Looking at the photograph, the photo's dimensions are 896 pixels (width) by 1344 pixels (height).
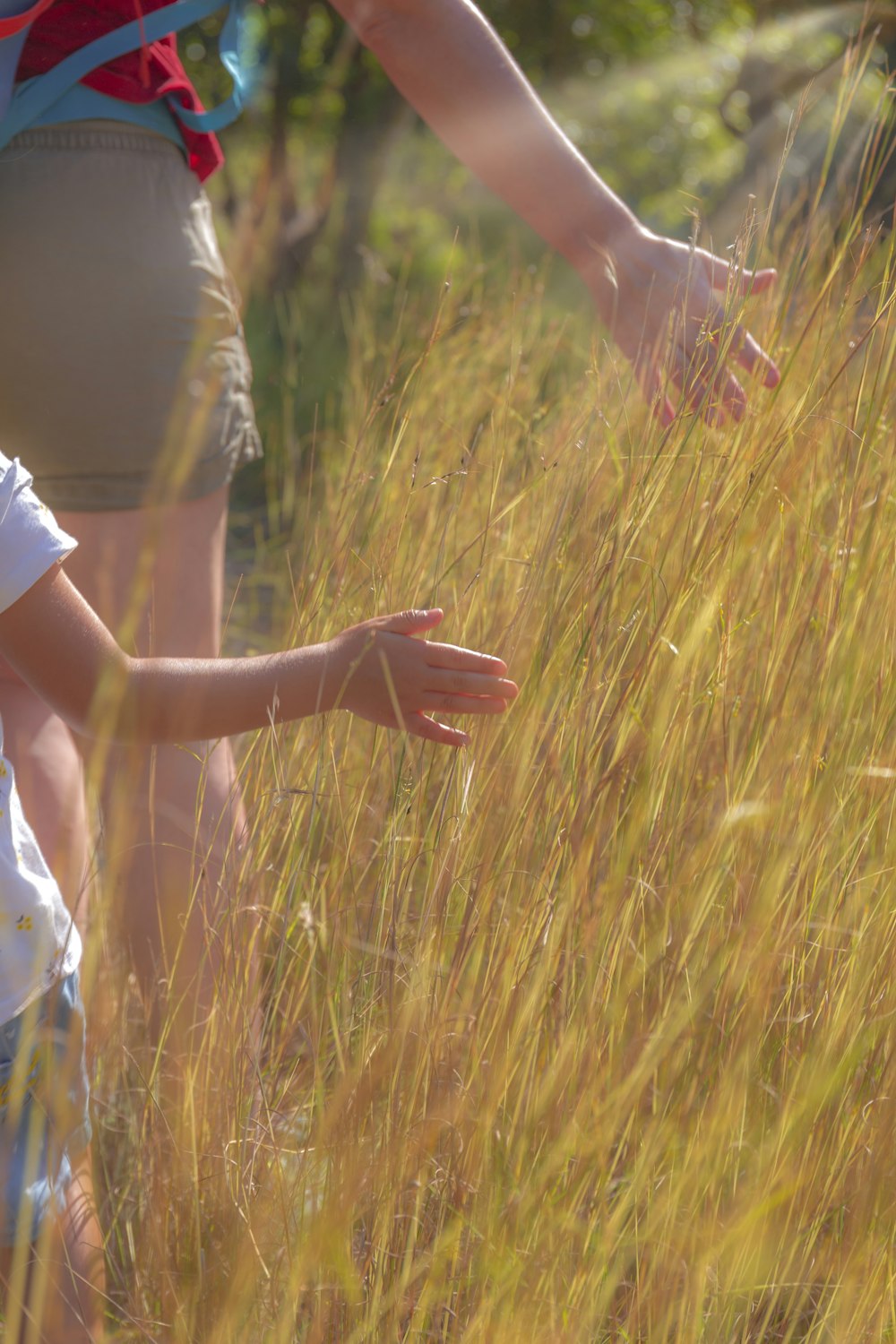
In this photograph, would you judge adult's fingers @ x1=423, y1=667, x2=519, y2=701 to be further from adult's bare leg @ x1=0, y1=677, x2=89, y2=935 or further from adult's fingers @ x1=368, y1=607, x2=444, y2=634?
adult's bare leg @ x1=0, y1=677, x2=89, y2=935

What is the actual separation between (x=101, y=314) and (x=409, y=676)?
0.53 meters

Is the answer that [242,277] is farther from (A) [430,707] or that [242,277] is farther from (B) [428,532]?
(B) [428,532]

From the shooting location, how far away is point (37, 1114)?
96 centimetres

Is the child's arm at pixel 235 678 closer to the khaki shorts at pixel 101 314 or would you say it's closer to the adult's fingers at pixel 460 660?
the adult's fingers at pixel 460 660

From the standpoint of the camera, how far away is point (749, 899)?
0.97 metres

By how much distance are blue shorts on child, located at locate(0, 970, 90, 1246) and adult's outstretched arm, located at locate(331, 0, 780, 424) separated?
730 millimetres

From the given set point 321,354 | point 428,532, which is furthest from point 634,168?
point 428,532

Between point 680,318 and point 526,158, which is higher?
point 526,158

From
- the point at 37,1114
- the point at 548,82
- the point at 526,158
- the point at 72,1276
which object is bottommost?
the point at 72,1276

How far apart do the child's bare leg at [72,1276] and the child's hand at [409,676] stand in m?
0.44

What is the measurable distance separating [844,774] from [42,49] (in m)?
0.93

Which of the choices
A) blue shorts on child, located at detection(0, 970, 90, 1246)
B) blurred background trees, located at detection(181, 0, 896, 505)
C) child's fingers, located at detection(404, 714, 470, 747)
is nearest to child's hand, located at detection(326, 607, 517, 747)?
child's fingers, located at detection(404, 714, 470, 747)

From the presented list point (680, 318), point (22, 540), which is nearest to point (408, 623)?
point (22, 540)

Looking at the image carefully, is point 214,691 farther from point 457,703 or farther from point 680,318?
point 680,318
